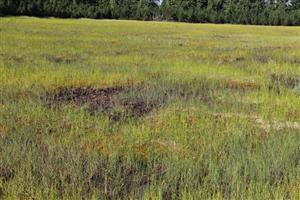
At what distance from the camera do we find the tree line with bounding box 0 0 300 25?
97.8 meters

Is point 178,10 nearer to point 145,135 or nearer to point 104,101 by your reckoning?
point 104,101

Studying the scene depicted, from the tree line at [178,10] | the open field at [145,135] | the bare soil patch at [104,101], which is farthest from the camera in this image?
the tree line at [178,10]

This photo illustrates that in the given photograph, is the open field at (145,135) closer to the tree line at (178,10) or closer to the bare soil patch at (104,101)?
the bare soil patch at (104,101)

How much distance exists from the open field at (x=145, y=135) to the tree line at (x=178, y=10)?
270ft

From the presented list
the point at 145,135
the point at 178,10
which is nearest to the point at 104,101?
the point at 145,135

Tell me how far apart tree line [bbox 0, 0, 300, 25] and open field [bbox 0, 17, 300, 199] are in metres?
82.3

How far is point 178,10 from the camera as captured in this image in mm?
113750

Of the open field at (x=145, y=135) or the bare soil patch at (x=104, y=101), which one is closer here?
the open field at (x=145, y=135)

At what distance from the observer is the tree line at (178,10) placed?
97.8 m

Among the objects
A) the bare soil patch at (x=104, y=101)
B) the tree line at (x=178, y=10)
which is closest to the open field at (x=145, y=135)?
the bare soil patch at (x=104, y=101)

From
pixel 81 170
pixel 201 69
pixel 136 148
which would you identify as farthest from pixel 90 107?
pixel 201 69

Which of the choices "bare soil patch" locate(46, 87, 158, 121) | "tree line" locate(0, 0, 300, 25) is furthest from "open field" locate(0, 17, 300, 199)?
"tree line" locate(0, 0, 300, 25)

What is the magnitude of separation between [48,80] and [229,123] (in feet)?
20.5

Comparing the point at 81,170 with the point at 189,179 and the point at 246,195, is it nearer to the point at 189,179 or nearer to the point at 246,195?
the point at 189,179
